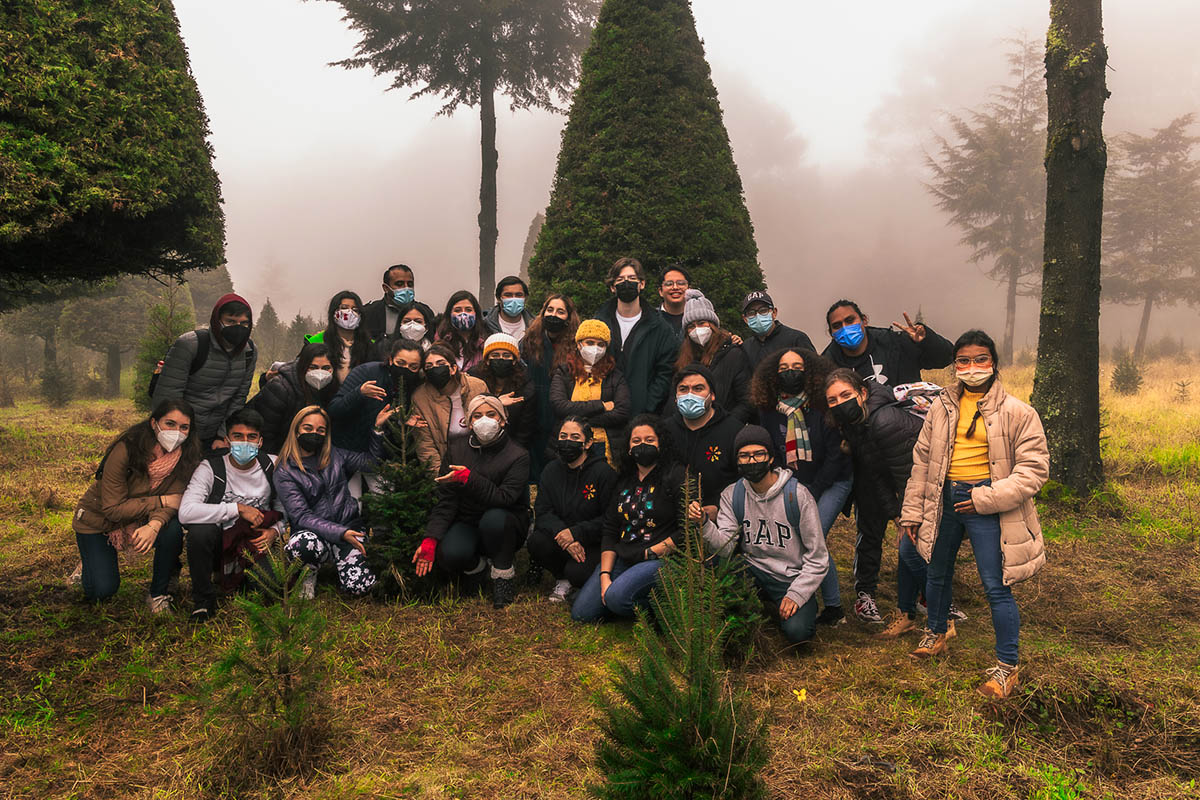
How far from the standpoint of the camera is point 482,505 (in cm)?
564

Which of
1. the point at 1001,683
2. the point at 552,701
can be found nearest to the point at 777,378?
the point at 1001,683

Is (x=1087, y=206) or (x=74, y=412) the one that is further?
(x=74, y=412)

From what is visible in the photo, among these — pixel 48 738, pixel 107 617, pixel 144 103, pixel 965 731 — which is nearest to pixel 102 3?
A: pixel 144 103

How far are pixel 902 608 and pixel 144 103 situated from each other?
6.63 meters

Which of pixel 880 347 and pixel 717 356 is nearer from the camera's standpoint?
pixel 880 347

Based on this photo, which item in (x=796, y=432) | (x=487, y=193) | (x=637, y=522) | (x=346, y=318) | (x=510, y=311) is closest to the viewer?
(x=637, y=522)

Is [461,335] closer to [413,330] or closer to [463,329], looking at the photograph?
[463,329]

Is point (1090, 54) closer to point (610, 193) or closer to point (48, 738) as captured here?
point (610, 193)

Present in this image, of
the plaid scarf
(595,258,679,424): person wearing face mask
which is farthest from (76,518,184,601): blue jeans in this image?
the plaid scarf

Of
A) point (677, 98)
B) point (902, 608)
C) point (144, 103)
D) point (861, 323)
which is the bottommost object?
point (902, 608)

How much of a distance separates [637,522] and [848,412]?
1715 mm

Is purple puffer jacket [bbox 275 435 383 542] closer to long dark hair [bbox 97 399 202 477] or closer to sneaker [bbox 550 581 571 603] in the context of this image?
long dark hair [bbox 97 399 202 477]

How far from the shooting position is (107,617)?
5344mm

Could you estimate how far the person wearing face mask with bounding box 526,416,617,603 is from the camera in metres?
5.46
